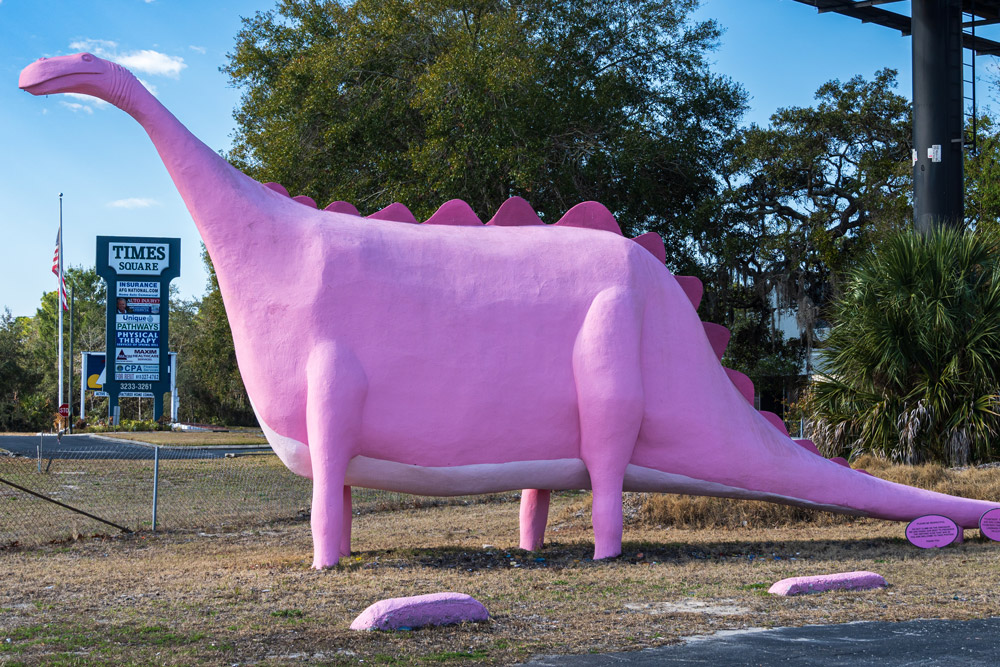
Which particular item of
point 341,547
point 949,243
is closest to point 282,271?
point 341,547

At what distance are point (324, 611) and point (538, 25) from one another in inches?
598

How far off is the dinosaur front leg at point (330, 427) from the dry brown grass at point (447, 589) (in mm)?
345

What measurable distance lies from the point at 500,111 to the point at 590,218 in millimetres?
8309

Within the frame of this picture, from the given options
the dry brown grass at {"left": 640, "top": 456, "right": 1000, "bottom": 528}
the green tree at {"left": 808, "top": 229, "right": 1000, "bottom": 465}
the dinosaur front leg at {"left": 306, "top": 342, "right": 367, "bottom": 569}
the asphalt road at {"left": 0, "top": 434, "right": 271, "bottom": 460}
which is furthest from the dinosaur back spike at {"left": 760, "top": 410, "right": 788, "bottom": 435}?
the asphalt road at {"left": 0, "top": 434, "right": 271, "bottom": 460}

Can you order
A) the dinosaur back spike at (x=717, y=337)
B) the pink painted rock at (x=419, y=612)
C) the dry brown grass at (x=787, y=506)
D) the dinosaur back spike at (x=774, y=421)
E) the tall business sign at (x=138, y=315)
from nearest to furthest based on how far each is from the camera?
1. the pink painted rock at (x=419, y=612)
2. the dinosaur back spike at (x=774, y=421)
3. the dinosaur back spike at (x=717, y=337)
4. the dry brown grass at (x=787, y=506)
5. the tall business sign at (x=138, y=315)

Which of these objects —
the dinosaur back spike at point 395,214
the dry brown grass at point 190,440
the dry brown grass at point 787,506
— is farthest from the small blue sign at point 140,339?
the dinosaur back spike at point 395,214

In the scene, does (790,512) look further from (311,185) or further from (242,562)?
(311,185)

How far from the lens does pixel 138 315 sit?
826 inches

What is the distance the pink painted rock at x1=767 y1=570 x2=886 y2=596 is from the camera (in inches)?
275

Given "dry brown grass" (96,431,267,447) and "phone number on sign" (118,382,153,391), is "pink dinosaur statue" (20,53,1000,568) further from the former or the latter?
"dry brown grass" (96,431,267,447)

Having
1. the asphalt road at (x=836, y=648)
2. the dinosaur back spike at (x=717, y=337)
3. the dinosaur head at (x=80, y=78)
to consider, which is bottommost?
the asphalt road at (x=836, y=648)

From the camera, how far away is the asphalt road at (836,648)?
16.8 ft

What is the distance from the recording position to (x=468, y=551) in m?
9.52

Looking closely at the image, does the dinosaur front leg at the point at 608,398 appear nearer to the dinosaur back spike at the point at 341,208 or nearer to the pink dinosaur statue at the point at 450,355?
the pink dinosaur statue at the point at 450,355
